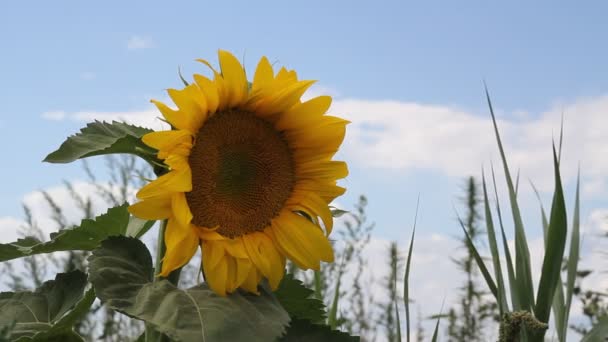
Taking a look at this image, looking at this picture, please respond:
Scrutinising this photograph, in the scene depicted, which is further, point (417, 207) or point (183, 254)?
point (417, 207)

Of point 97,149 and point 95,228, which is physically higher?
point 97,149

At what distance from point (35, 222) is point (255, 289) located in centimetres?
246

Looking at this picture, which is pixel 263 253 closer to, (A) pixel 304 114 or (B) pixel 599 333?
(A) pixel 304 114

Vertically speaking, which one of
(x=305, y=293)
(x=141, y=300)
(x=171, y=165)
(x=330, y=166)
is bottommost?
(x=141, y=300)

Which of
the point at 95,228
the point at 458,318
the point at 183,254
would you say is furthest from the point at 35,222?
the point at 183,254

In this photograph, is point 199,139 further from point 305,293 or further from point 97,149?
point 305,293

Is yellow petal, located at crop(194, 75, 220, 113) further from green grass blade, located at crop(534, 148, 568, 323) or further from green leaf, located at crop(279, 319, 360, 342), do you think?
green grass blade, located at crop(534, 148, 568, 323)

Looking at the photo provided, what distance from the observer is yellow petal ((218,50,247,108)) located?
142 centimetres

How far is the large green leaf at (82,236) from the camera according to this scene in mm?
1470

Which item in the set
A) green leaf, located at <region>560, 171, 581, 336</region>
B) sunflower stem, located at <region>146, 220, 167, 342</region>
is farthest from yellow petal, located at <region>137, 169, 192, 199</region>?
green leaf, located at <region>560, 171, 581, 336</region>

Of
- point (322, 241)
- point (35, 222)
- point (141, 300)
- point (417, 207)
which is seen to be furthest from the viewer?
point (35, 222)

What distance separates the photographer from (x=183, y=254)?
1.35 metres

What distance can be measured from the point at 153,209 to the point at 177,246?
0.23ft

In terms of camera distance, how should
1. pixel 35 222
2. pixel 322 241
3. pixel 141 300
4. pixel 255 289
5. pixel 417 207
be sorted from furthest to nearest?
pixel 35 222
pixel 417 207
pixel 322 241
pixel 255 289
pixel 141 300
